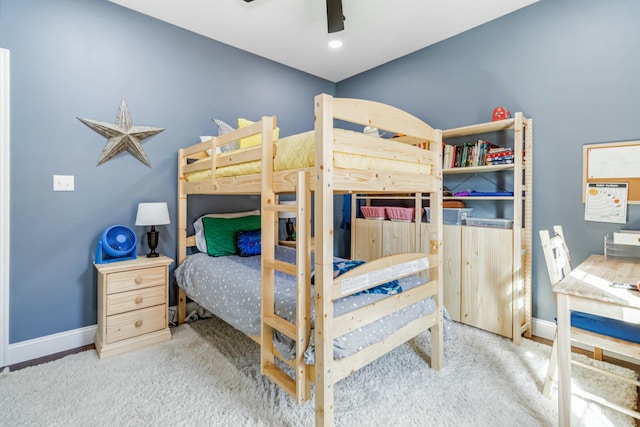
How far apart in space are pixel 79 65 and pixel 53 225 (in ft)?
4.00

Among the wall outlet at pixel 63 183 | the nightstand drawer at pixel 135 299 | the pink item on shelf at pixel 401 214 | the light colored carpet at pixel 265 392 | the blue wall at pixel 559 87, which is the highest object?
the blue wall at pixel 559 87

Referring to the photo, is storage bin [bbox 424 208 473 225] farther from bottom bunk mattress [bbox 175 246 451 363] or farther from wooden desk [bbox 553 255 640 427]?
wooden desk [bbox 553 255 640 427]

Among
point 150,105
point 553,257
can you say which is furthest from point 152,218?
point 553,257

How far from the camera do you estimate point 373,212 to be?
130 inches

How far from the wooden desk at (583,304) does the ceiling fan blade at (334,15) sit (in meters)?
2.13

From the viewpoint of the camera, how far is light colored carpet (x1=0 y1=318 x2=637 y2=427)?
1.57 meters

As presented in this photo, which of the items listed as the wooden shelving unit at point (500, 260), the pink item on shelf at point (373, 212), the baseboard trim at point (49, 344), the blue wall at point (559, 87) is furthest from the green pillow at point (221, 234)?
the blue wall at point (559, 87)

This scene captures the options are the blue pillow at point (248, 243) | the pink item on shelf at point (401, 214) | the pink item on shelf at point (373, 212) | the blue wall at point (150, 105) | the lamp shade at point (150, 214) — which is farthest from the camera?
the pink item on shelf at point (373, 212)

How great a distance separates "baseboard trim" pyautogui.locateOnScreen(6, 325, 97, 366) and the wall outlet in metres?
1.08

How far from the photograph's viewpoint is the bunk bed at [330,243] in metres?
1.38

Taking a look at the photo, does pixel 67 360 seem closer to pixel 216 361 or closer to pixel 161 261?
pixel 161 261

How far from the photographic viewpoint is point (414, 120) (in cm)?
180

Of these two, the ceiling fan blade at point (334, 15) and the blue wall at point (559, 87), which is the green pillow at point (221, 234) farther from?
the blue wall at point (559, 87)

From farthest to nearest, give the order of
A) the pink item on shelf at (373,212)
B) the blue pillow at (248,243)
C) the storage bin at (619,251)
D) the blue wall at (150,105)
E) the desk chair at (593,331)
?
the pink item on shelf at (373,212)
the blue pillow at (248,243)
the blue wall at (150,105)
the storage bin at (619,251)
the desk chair at (593,331)
